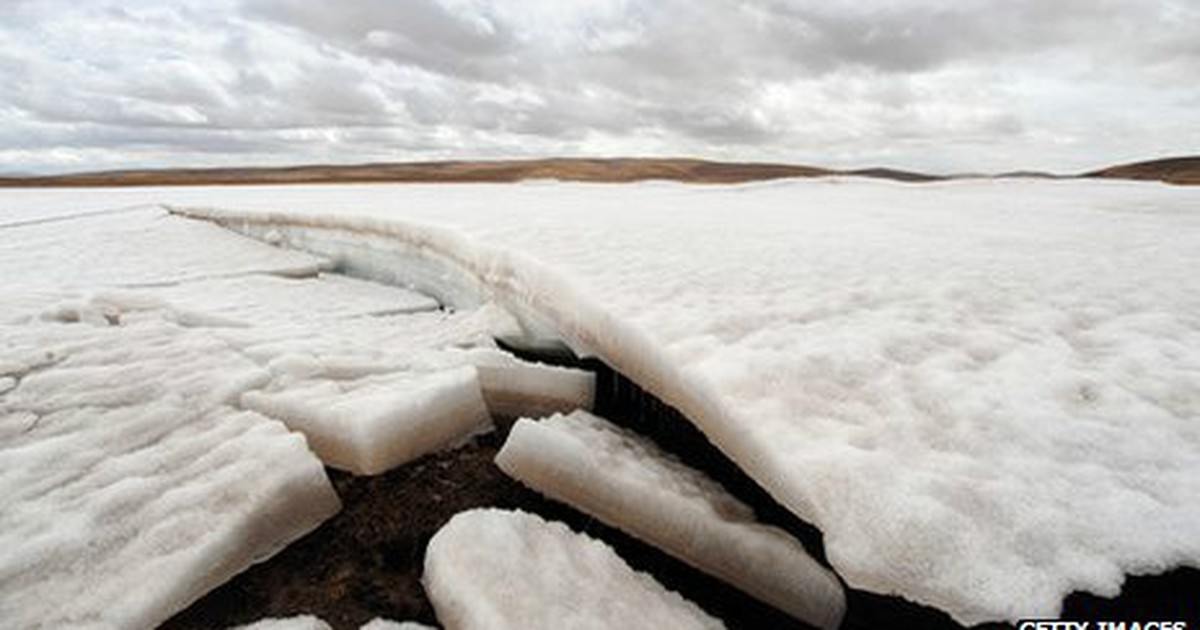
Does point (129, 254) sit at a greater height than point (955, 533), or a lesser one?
lesser

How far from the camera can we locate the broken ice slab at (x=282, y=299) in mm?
3662

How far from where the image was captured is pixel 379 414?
6.56 ft

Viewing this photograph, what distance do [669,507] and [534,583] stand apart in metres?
0.44

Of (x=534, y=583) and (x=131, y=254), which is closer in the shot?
(x=534, y=583)

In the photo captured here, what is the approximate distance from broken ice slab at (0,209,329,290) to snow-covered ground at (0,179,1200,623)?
2250 millimetres

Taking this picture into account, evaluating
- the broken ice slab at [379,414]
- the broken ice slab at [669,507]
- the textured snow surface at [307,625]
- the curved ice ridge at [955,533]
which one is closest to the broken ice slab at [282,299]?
the broken ice slab at [379,414]

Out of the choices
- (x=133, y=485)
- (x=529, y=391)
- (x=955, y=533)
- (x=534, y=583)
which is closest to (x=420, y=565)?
(x=534, y=583)

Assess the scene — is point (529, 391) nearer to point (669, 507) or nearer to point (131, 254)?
point (669, 507)

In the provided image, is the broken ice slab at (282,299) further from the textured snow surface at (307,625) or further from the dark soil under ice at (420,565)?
the textured snow surface at (307,625)

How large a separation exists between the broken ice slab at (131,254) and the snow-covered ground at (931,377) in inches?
88.6

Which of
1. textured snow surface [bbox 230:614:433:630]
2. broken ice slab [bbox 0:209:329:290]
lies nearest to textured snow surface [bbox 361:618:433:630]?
textured snow surface [bbox 230:614:433:630]

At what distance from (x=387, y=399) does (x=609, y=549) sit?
854 mm

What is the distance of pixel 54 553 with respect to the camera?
5.04 ft

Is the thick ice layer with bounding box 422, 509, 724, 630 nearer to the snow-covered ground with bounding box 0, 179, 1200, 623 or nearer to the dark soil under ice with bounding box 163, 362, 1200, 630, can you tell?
the dark soil under ice with bounding box 163, 362, 1200, 630
